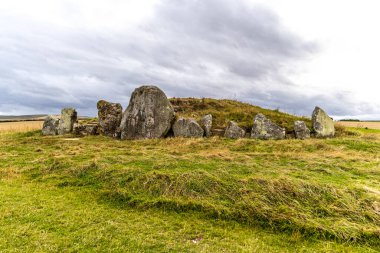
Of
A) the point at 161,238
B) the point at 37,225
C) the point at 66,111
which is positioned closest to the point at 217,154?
the point at 161,238

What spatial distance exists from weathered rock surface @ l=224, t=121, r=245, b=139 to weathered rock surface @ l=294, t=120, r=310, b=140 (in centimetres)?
331

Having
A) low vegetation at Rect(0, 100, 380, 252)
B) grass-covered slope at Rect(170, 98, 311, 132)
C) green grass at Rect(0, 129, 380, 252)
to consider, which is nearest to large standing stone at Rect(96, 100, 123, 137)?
grass-covered slope at Rect(170, 98, 311, 132)

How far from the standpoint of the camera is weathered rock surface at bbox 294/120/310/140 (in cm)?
1738

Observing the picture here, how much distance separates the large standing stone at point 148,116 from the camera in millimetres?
18047

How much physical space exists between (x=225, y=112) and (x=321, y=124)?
6.61 metres

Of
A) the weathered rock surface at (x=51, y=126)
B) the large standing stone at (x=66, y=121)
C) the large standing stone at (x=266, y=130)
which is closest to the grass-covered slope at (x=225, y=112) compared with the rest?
the large standing stone at (x=266, y=130)

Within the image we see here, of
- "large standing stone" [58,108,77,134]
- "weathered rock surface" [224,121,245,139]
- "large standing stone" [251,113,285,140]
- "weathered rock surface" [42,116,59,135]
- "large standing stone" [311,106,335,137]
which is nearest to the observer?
"large standing stone" [251,113,285,140]

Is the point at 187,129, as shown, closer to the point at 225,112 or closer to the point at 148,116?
the point at 148,116

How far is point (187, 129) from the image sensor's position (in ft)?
57.6

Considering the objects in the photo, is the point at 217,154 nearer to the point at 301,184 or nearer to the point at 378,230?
the point at 301,184

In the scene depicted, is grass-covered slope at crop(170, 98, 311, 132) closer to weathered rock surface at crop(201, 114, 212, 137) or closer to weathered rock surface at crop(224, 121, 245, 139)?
weathered rock surface at crop(201, 114, 212, 137)

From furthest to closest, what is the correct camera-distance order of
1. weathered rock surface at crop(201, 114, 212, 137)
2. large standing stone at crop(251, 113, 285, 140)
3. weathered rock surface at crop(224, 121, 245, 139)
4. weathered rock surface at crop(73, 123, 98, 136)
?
1. weathered rock surface at crop(73, 123, 98, 136)
2. weathered rock surface at crop(201, 114, 212, 137)
3. weathered rock surface at crop(224, 121, 245, 139)
4. large standing stone at crop(251, 113, 285, 140)

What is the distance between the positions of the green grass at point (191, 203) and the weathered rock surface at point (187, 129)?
5.46 m

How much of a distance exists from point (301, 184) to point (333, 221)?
1.50m
